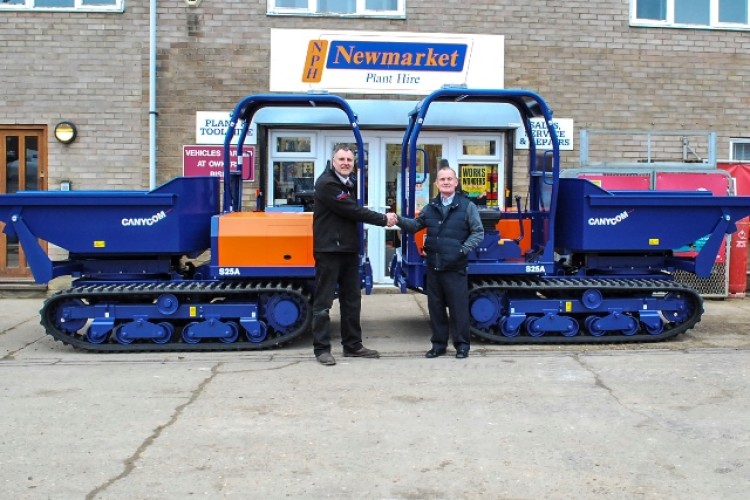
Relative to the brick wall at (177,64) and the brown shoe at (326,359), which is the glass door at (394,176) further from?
the brown shoe at (326,359)

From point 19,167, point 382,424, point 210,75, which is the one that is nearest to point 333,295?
point 382,424

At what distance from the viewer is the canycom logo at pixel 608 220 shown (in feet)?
27.1

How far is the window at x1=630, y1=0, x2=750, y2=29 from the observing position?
1266 centimetres

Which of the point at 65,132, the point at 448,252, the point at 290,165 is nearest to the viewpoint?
the point at 448,252

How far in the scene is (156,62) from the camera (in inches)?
472

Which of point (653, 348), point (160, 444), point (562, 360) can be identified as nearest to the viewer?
point (160, 444)

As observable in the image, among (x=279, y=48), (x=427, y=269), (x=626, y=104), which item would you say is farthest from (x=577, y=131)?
(x=427, y=269)

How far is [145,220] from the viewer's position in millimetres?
7973

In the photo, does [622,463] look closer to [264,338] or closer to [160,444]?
[160,444]

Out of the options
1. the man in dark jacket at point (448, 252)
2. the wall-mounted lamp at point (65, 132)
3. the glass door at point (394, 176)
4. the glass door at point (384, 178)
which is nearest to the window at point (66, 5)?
the wall-mounted lamp at point (65, 132)

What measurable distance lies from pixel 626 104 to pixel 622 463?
8759 millimetres

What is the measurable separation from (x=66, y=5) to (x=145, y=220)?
5714 millimetres

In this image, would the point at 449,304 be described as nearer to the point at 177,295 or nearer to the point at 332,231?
the point at 332,231

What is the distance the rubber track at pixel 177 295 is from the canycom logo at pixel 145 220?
613mm
